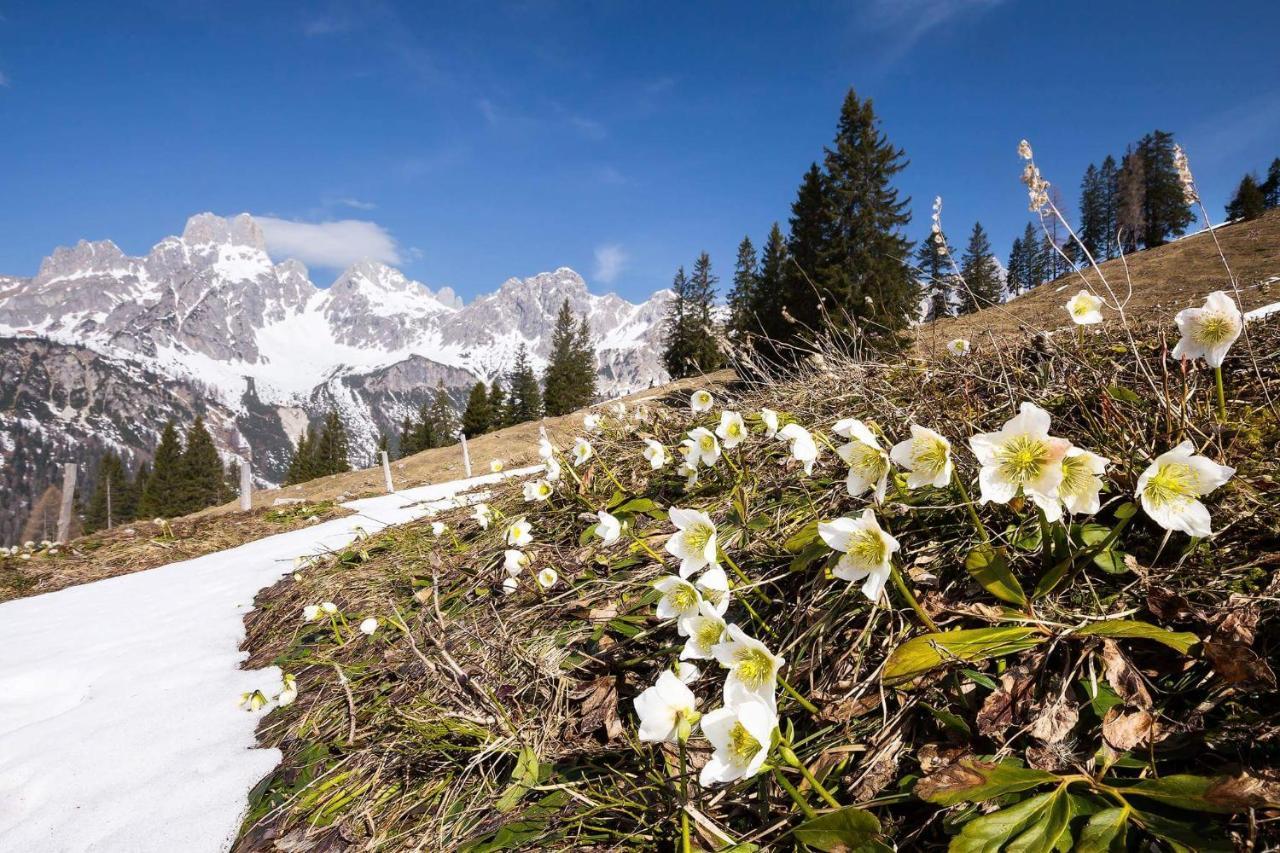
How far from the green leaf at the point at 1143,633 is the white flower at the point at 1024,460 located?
20cm

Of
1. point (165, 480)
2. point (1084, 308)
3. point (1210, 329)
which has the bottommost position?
point (1210, 329)

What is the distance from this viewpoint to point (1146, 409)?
5.02ft

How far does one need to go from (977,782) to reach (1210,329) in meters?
1.05

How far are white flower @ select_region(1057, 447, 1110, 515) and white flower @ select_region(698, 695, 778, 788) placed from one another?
2.09 feet

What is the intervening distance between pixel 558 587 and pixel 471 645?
37 centimetres

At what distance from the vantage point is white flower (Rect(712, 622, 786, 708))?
0.95 meters

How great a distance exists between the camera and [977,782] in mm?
805

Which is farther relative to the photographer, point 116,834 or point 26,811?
point 26,811

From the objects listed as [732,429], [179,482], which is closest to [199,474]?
[179,482]

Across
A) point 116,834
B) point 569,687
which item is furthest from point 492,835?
point 116,834

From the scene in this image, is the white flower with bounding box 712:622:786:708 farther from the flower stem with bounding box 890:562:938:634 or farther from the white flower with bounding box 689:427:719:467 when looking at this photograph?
the white flower with bounding box 689:427:719:467

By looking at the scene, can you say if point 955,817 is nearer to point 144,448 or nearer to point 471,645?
point 471,645

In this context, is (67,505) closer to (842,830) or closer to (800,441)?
(800,441)

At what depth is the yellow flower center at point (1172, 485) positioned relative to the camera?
0.93 metres
